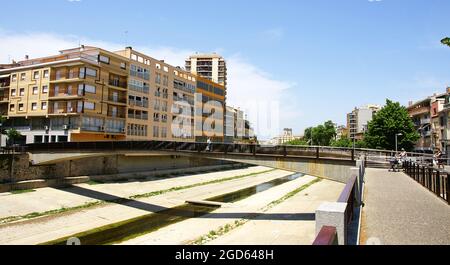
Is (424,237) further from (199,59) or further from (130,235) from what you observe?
(199,59)

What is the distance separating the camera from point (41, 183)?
3494 centimetres

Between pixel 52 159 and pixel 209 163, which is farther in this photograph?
pixel 209 163

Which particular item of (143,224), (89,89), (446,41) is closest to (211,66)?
(89,89)

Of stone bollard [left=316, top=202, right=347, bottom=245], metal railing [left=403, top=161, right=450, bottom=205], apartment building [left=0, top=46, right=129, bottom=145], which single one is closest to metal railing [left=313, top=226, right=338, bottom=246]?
stone bollard [left=316, top=202, right=347, bottom=245]

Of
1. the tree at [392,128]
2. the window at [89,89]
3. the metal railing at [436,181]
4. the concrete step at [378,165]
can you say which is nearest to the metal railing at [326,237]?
the metal railing at [436,181]

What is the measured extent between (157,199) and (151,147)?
825 cm

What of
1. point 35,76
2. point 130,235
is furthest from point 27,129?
point 130,235

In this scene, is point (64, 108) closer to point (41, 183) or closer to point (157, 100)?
point (41, 183)

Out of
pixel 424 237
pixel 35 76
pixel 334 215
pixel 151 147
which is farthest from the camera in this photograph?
pixel 35 76

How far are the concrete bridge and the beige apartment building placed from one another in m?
10.7

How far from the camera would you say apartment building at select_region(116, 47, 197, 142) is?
52.4 m

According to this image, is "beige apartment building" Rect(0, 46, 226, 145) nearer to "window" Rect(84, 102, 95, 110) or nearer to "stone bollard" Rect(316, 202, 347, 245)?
"window" Rect(84, 102, 95, 110)

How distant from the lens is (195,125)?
6875 cm

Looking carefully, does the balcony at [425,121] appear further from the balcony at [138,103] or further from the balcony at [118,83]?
the balcony at [118,83]
